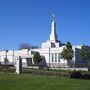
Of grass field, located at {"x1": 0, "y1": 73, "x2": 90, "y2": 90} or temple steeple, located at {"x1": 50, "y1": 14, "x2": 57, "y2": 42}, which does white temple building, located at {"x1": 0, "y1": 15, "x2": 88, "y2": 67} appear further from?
grass field, located at {"x1": 0, "y1": 73, "x2": 90, "y2": 90}

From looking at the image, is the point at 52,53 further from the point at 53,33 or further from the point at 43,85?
the point at 43,85

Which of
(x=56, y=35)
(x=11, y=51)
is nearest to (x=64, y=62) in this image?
(x=56, y=35)

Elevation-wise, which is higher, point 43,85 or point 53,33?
point 53,33

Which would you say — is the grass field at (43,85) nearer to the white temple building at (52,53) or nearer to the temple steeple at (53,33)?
Result: the white temple building at (52,53)

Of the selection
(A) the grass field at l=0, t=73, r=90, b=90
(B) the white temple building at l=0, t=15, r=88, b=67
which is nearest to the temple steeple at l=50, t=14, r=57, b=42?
(B) the white temple building at l=0, t=15, r=88, b=67

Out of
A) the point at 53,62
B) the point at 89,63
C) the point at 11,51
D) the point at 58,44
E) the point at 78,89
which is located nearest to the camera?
the point at 78,89

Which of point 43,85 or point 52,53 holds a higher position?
point 52,53

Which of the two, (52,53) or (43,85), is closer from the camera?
(43,85)

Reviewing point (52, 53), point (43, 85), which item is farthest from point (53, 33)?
point (43, 85)

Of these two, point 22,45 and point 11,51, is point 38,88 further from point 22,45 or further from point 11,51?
point 22,45

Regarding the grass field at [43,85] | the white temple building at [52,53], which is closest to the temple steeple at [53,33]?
the white temple building at [52,53]

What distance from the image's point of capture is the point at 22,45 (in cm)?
14712

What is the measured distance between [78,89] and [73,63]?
64.4 metres

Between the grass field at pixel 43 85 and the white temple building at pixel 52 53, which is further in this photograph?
the white temple building at pixel 52 53
